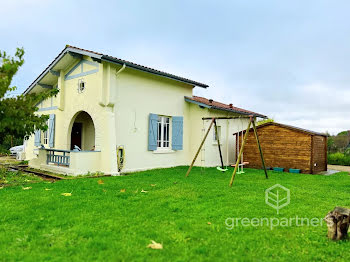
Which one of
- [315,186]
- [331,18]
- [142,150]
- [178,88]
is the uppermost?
[331,18]

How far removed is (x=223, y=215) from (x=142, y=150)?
23.3ft

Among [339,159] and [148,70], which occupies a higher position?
[148,70]

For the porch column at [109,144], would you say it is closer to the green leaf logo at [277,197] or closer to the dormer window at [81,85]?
the dormer window at [81,85]

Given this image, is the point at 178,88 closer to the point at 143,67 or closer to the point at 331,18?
the point at 143,67

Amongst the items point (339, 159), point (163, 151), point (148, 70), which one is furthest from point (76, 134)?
point (339, 159)

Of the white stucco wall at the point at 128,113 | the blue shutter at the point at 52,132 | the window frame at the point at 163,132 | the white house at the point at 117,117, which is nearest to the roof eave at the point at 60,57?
the white house at the point at 117,117

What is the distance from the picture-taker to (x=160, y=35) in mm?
12984

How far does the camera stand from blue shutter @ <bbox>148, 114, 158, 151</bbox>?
38.2ft

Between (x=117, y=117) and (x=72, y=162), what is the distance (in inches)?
98.1

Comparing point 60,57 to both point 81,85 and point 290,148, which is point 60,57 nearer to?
point 81,85

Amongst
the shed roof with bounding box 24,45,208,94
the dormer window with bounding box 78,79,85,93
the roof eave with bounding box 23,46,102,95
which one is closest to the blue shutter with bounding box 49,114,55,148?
the roof eave with bounding box 23,46,102,95

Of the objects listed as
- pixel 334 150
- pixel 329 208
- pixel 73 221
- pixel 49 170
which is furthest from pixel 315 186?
pixel 334 150

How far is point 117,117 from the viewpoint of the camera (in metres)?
10.6

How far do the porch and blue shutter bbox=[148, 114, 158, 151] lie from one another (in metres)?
2.34
